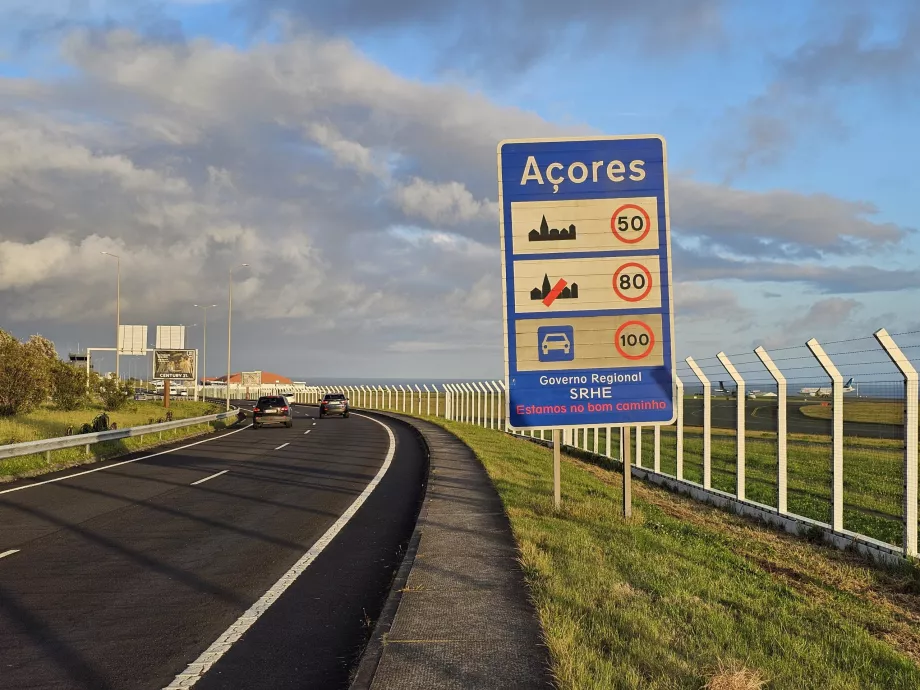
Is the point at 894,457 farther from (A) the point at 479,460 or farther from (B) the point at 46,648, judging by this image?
(B) the point at 46,648

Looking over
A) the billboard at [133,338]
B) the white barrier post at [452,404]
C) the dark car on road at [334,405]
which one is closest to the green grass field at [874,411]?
the white barrier post at [452,404]

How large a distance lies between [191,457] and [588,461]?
37.5ft

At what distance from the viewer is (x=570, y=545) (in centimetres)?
834

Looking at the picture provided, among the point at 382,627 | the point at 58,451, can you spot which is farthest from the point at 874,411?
the point at 58,451

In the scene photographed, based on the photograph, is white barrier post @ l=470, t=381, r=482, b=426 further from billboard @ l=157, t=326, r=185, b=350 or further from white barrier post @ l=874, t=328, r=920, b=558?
billboard @ l=157, t=326, r=185, b=350

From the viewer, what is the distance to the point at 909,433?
27.3 ft

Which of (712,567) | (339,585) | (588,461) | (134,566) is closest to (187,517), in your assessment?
(134,566)

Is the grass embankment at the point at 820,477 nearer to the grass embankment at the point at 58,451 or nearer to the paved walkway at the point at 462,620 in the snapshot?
the paved walkway at the point at 462,620

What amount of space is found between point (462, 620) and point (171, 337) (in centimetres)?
8109

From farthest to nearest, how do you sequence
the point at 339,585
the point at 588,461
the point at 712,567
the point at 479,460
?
the point at 588,461 → the point at 479,460 → the point at 712,567 → the point at 339,585

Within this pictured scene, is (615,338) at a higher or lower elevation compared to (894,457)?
higher

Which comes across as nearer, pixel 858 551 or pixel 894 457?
pixel 858 551

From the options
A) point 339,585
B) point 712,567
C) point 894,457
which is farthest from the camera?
point 894,457

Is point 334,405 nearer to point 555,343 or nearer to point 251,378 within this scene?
point 555,343
